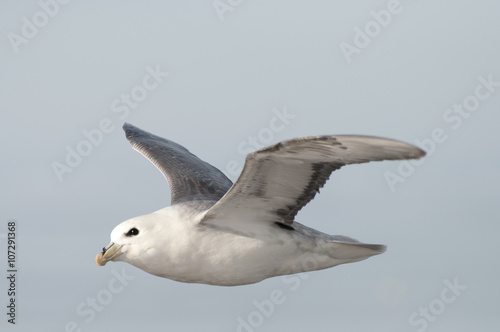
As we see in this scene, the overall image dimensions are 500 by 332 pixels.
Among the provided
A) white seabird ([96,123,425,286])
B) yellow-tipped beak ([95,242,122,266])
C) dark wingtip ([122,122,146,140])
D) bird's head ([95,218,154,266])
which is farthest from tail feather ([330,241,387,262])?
dark wingtip ([122,122,146,140])

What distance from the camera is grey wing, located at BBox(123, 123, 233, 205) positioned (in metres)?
15.9

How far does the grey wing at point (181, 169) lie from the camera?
1593 cm

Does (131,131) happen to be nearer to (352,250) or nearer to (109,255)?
(109,255)

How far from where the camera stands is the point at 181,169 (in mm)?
16984

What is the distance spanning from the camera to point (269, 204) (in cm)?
1306

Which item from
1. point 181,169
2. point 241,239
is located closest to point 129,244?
point 241,239

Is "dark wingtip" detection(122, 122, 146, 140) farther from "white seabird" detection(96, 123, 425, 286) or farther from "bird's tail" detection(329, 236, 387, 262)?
"bird's tail" detection(329, 236, 387, 262)

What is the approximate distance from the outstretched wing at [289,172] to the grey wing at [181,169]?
93.2 inches

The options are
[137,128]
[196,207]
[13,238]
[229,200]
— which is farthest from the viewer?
[137,128]

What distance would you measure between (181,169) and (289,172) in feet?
16.4

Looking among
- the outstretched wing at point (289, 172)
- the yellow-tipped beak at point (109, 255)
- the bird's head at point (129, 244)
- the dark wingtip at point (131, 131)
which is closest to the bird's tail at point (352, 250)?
the outstretched wing at point (289, 172)

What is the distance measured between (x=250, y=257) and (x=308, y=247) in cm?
89

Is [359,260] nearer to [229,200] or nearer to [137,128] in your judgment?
[229,200]

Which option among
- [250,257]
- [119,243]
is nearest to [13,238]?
[119,243]
